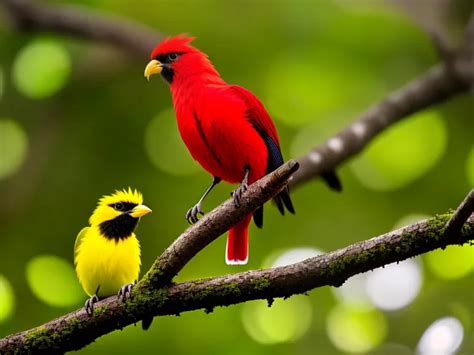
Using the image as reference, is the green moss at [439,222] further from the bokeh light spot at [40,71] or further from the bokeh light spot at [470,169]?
the bokeh light spot at [40,71]

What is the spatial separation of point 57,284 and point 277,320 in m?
3.18

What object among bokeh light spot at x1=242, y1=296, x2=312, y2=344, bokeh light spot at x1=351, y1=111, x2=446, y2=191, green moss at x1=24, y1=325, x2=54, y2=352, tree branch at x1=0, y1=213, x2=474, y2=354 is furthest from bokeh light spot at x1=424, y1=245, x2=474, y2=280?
green moss at x1=24, y1=325, x2=54, y2=352

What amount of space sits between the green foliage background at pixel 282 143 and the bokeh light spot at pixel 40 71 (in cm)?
2

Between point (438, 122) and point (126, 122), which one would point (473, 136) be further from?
point (126, 122)

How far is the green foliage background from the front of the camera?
6523mm

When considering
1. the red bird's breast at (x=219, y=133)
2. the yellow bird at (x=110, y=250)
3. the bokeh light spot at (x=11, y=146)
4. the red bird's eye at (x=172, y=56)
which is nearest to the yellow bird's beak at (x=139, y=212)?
the yellow bird at (x=110, y=250)

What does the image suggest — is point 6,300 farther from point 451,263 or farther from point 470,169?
point 470,169

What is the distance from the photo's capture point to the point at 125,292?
3.91 m

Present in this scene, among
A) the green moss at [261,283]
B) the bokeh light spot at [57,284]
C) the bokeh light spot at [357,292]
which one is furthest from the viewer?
the bokeh light spot at [357,292]

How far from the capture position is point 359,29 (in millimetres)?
8703

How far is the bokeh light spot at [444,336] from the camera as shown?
555 centimetres

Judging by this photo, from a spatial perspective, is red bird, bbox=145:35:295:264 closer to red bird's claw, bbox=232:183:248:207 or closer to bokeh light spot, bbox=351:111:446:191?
red bird's claw, bbox=232:183:248:207

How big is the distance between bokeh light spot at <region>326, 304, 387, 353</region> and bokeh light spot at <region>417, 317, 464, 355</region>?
0.67m

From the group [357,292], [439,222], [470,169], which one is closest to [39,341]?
[439,222]
